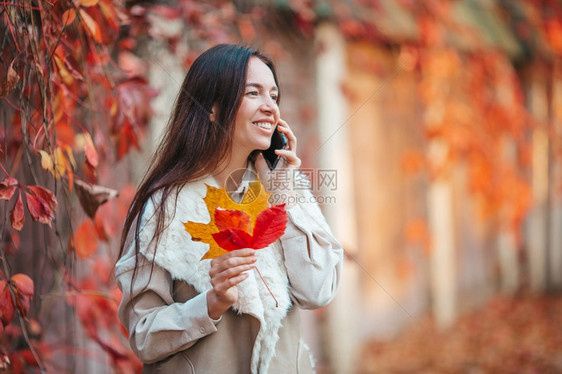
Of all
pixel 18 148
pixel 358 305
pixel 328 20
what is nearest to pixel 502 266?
pixel 358 305

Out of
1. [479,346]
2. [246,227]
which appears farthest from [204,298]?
[479,346]

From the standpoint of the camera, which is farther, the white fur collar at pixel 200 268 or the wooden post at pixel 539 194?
the wooden post at pixel 539 194

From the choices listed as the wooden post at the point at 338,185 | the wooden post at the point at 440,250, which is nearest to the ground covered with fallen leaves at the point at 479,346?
the wooden post at the point at 440,250

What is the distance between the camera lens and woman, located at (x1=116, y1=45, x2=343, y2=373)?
154 cm

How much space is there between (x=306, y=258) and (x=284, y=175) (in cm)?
24

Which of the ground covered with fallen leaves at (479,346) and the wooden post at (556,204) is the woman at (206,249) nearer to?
the ground covered with fallen leaves at (479,346)

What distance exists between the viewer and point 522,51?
6.43 meters

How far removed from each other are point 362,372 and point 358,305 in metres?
0.58

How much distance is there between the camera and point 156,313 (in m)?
1.52

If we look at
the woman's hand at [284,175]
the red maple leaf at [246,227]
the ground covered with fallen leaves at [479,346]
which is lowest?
the ground covered with fallen leaves at [479,346]

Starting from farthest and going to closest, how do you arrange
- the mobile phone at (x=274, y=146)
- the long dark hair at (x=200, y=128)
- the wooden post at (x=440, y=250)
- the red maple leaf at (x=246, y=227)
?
the wooden post at (x=440, y=250), the mobile phone at (x=274, y=146), the long dark hair at (x=200, y=128), the red maple leaf at (x=246, y=227)

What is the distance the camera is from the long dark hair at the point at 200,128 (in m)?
1.59

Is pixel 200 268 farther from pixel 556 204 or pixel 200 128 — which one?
pixel 556 204

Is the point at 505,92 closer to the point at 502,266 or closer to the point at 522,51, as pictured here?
the point at 522,51
